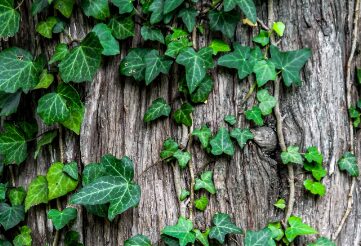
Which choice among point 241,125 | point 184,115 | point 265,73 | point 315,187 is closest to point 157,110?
point 184,115

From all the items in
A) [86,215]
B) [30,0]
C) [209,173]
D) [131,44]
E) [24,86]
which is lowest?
[86,215]

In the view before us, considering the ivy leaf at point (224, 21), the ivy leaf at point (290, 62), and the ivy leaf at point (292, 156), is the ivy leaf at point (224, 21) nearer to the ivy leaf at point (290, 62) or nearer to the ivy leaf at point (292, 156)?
the ivy leaf at point (290, 62)

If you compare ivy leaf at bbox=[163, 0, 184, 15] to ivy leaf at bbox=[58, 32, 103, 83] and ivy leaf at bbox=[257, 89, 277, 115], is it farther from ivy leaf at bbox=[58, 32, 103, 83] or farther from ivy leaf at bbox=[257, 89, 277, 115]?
ivy leaf at bbox=[257, 89, 277, 115]

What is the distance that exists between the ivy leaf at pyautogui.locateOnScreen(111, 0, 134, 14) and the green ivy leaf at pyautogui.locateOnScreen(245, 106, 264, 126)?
58 centimetres

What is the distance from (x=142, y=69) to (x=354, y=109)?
864 mm

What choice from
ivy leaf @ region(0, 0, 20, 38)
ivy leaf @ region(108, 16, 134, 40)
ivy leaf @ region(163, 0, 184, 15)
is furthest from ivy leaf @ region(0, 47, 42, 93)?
ivy leaf @ region(163, 0, 184, 15)

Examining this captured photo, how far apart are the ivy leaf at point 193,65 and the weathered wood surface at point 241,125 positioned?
0.26 ft

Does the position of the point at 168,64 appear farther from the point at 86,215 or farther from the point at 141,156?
the point at 86,215

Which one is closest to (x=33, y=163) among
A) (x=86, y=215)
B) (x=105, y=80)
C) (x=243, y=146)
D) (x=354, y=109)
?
(x=86, y=215)

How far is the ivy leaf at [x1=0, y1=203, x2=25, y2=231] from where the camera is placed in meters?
1.65

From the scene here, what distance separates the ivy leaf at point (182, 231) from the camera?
57.3 inches

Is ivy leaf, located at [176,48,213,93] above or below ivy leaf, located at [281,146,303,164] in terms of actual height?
above

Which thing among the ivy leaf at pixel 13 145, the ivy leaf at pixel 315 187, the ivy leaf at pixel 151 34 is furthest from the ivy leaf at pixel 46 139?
the ivy leaf at pixel 315 187

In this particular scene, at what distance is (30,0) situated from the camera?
5.44 ft
